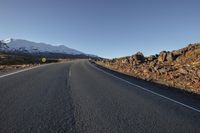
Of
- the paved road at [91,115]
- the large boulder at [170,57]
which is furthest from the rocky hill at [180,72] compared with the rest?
the paved road at [91,115]

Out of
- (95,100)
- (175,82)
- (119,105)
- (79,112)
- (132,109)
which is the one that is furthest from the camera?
(175,82)

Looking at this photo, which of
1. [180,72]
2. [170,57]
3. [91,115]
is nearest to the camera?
[91,115]

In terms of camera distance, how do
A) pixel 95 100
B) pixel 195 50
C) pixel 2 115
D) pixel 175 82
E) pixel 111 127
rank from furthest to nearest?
pixel 195 50 → pixel 175 82 → pixel 95 100 → pixel 2 115 → pixel 111 127

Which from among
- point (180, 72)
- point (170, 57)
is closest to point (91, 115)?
point (180, 72)

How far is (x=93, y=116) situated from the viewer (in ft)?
25.2

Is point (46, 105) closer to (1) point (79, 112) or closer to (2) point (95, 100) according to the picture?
(1) point (79, 112)

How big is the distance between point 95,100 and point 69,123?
3628 millimetres

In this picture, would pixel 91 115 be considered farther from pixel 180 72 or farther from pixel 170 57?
pixel 170 57

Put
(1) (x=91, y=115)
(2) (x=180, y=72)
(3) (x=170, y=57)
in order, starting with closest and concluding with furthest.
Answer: (1) (x=91, y=115) → (2) (x=180, y=72) → (3) (x=170, y=57)

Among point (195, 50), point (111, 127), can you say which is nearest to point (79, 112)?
point (111, 127)

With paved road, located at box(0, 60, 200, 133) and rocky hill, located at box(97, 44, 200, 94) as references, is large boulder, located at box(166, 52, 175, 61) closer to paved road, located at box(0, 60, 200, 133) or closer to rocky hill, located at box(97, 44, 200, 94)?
rocky hill, located at box(97, 44, 200, 94)

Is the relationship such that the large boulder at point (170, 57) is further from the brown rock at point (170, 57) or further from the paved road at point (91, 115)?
the paved road at point (91, 115)

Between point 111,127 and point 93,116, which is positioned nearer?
point 111,127

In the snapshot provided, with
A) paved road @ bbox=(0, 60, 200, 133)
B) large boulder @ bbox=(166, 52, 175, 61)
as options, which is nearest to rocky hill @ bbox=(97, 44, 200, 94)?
large boulder @ bbox=(166, 52, 175, 61)
